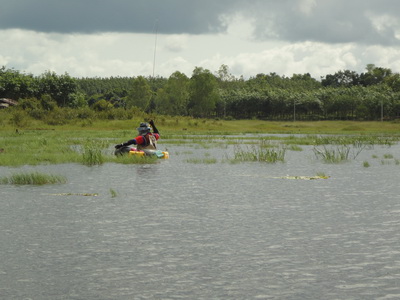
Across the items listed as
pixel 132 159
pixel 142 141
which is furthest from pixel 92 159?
pixel 142 141

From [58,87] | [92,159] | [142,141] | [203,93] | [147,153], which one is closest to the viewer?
[92,159]

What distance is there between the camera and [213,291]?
367 inches

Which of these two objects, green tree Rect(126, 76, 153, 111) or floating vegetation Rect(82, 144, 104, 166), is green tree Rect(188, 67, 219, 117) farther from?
floating vegetation Rect(82, 144, 104, 166)

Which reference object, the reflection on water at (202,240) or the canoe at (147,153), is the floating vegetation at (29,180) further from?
the canoe at (147,153)

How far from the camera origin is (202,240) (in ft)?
42.1

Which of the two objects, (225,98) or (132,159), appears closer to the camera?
(132,159)

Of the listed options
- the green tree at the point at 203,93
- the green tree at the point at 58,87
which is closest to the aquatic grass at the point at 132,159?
the green tree at the point at 58,87

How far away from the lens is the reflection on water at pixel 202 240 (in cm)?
954

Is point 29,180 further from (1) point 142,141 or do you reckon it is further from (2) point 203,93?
(2) point 203,93

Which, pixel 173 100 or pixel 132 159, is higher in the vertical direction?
pixel 173 100

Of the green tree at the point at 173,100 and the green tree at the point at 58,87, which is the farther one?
the green tree at the point at 173,100

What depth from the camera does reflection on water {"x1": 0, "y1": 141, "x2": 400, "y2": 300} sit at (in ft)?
31.3

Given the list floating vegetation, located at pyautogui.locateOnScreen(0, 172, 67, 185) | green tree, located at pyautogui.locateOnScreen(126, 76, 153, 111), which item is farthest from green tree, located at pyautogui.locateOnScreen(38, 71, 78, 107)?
floating vegetation, located at pyautogui.locateOnScreen(0, 172, 67, 185)

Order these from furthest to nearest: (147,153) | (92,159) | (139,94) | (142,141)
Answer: (139,94) → (147,153) → (142,141) → (92,159)
